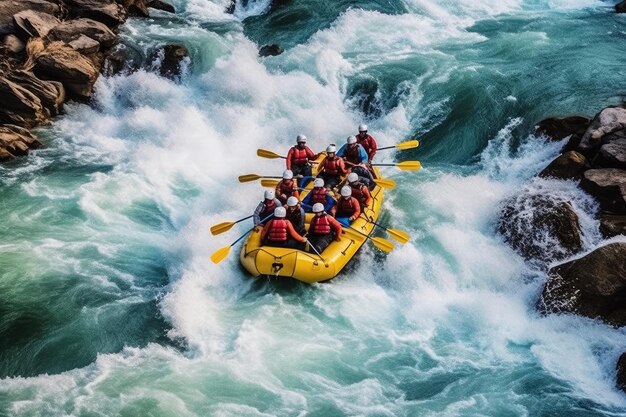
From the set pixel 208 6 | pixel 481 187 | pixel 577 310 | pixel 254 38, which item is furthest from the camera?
pixel 208 6

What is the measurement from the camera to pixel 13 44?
49.0ft

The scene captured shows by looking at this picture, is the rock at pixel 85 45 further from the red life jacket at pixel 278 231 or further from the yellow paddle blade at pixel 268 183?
the red life jacket at pixel 278 231

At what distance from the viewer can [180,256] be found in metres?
10.6

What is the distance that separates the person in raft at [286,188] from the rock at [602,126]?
17.9ft

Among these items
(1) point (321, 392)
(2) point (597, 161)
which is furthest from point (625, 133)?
(1) point (321, 392)

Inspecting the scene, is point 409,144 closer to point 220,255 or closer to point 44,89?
point 220,255

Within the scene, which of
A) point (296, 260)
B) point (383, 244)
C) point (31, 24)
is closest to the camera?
point (296, 260)

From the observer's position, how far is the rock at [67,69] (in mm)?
14547

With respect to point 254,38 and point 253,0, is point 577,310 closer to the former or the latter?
point 254,38

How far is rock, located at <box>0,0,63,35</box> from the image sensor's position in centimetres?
1544

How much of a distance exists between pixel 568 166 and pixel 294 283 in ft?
17.8

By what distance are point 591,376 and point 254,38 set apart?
13.3 m

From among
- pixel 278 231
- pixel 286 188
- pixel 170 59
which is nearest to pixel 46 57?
pixel 170 59

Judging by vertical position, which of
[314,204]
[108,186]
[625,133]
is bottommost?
[108,186]
